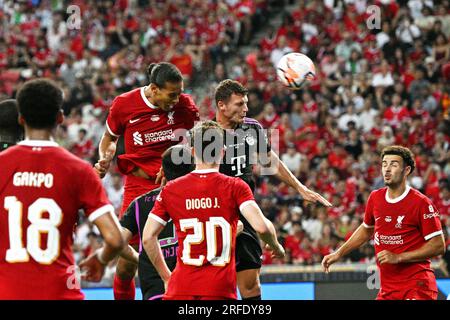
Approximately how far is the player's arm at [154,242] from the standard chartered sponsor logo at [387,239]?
8.08 ft

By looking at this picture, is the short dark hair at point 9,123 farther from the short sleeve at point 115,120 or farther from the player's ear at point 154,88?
the short sleeve at point 115,120

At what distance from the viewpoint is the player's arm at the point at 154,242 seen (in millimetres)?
7164

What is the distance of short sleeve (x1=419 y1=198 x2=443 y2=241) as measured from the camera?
28.3 ft

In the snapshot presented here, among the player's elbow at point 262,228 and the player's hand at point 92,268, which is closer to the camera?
the player's hand at point 92,268

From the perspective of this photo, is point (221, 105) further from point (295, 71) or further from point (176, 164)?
point (295, 71)

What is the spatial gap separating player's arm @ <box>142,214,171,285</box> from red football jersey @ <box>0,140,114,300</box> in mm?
1537

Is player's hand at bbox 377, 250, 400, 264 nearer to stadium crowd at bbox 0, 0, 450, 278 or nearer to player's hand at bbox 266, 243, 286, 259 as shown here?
player's hand at bbox 266, 243, 286, 259

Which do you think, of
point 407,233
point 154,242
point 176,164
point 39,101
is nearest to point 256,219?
point 154,242

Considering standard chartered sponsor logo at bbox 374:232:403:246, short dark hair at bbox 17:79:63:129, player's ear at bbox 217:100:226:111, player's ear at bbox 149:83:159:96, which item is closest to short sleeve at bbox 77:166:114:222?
short dark hair at bbox 17:79:63:129

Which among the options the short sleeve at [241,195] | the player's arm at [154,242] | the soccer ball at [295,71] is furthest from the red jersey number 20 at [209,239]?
the soccer ball at [295,71]
